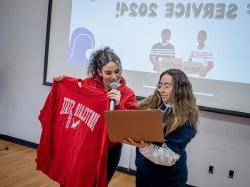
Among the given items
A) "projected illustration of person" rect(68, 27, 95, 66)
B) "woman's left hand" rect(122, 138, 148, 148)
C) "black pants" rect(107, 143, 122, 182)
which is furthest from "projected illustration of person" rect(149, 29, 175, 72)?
"woman's left hand" rect(122, 138, 148, 148)

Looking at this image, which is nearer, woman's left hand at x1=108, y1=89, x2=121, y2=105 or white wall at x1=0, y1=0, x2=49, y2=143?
woman's left hand at x1=108, y1=89, x2=121, y2=105

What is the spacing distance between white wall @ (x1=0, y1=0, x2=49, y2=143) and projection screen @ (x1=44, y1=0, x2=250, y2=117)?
12.4 inches

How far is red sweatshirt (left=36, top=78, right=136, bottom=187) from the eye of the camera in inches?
62.8

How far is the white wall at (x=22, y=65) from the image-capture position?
359 cm

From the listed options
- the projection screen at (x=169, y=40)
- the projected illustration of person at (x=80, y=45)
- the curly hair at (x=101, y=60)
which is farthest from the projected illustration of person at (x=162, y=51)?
the curly hair at (x=101, y=60)

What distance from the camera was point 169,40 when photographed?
2.84 meters

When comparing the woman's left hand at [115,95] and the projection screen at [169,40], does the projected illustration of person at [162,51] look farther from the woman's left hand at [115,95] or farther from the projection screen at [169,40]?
the woman's left hand at [115,95]

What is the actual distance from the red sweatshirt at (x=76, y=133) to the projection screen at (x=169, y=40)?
4.17 feet

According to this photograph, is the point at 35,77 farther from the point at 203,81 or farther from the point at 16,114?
the point at 203,81

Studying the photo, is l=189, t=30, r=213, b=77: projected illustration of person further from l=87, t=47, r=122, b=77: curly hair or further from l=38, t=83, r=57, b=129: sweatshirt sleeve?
l=38, t=83, r=57, b=129: sweatshirt sleeve

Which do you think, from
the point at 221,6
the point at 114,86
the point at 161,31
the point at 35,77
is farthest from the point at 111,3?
the point at 114,86

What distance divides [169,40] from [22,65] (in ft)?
6.35

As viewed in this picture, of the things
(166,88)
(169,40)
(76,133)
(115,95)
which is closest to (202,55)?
(169,40)

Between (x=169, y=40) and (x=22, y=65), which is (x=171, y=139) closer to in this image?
(x=169, y=40)
